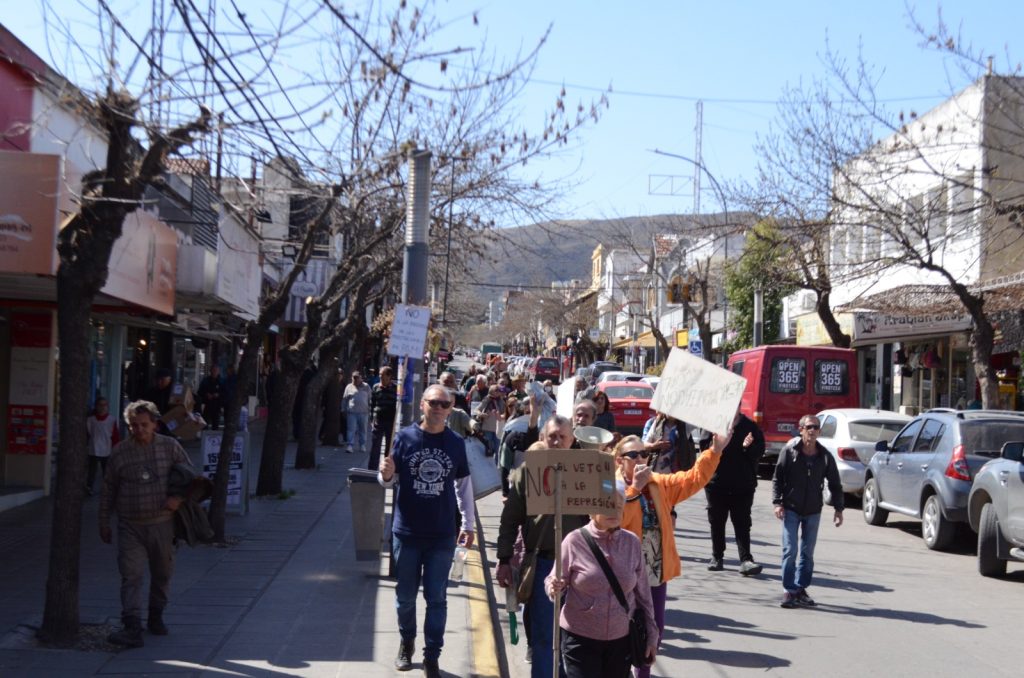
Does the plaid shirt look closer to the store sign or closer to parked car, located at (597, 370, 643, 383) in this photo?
the store sign

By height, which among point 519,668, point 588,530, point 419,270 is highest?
point 419,270

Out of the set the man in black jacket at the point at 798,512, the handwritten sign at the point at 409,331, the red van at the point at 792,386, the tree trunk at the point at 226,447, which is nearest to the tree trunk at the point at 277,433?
the tree trunk at the point at 226,447

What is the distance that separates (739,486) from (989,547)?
2.80 metres

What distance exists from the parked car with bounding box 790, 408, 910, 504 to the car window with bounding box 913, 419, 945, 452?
267cm

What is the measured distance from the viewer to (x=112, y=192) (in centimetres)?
803

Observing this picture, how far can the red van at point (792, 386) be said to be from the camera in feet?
76.2

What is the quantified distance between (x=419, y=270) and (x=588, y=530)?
20.4 feet

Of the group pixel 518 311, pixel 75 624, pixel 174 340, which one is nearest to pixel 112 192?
pixel 75 624

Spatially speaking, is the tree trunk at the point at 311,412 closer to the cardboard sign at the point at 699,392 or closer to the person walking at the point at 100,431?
the person walking at the point at 100,431

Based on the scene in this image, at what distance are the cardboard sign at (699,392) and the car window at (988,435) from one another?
775cm

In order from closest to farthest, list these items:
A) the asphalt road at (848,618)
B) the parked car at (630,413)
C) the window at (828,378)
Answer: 1. the asphalt road at (848,618)
2. the window at (828,378)
3. the parked car at (630,413)

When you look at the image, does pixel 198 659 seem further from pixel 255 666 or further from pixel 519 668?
pixel 519 668

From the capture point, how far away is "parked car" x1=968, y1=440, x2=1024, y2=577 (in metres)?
11.6

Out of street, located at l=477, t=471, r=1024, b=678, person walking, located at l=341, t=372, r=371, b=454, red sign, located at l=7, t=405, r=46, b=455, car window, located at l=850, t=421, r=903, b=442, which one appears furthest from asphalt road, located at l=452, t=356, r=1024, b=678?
person walking, located at l=341, t=372, r=371, b=454
